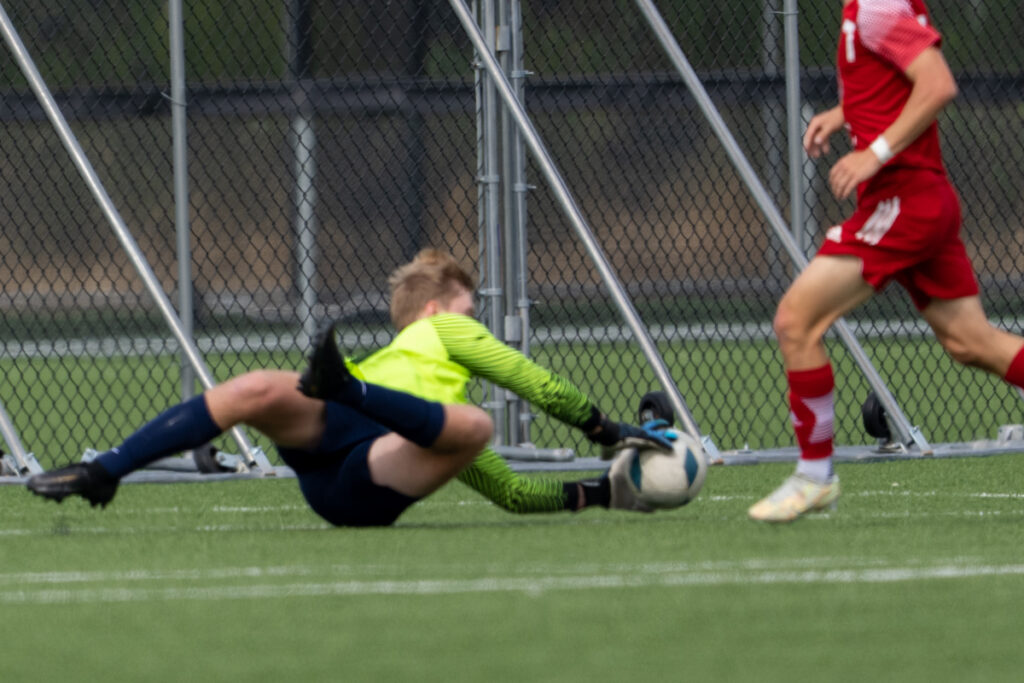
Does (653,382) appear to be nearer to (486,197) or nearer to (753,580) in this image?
(486,197)

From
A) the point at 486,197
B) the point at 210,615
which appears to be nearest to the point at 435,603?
the point at 210,615

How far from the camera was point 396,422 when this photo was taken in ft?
17.0

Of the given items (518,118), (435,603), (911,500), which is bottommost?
(911,500)

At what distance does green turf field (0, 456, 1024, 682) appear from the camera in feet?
11.3

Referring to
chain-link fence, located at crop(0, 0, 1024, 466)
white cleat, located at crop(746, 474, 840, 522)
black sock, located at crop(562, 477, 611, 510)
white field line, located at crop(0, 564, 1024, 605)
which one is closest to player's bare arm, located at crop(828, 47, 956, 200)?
white cleat, located at crop(746, 474, 840, 522)

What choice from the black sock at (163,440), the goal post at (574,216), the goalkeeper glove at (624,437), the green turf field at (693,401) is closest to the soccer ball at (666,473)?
the goalkeeper glove at (624,437)

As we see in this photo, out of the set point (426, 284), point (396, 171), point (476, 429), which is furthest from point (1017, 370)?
point (396, 171)

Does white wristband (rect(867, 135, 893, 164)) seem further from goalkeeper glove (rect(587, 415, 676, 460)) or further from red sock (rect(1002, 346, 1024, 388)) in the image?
goalkeeper glove (rect(587, 415, 676, 460))

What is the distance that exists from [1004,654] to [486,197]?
16.7ft

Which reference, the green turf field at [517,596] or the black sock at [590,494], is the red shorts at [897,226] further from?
the black sock at [590,494]

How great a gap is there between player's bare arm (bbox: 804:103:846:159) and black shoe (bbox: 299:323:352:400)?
147cm

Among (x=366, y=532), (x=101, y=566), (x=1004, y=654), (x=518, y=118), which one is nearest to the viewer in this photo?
(x=1004, y=654)

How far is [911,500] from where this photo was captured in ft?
21.3

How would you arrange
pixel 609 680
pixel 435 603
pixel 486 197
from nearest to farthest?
pixel 609 680 < pixel 435 603 < pixel 486 197
